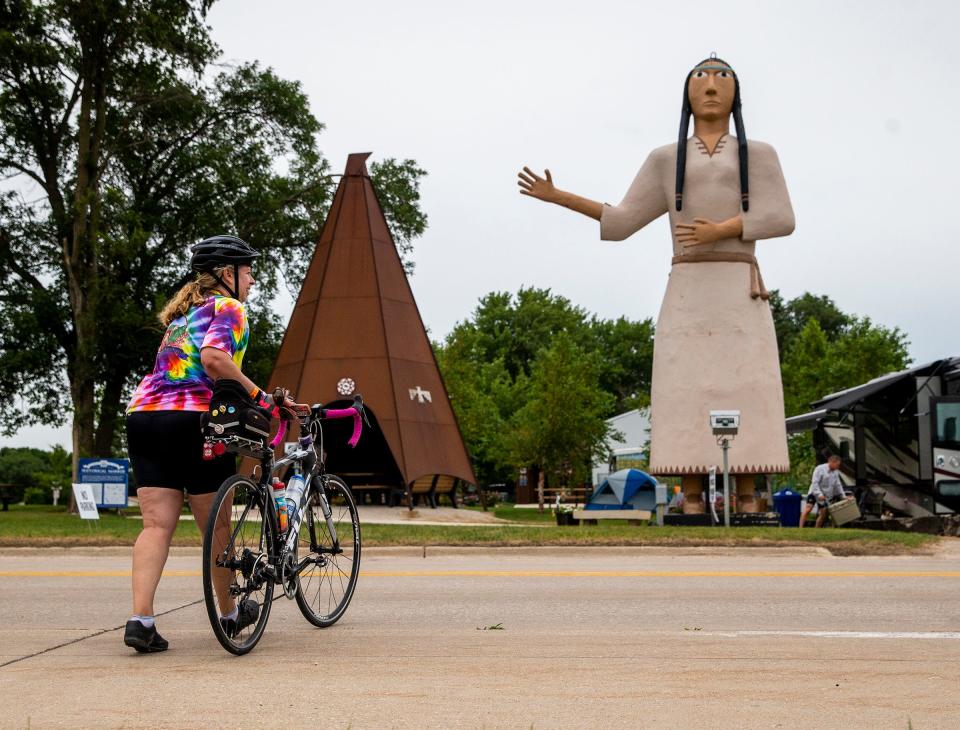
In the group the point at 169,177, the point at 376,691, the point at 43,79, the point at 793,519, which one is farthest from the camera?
the point at 169,177

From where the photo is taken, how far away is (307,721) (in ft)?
13.0

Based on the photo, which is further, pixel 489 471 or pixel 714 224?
pixel 489 471

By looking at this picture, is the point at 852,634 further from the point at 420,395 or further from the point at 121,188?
the point at 121,188

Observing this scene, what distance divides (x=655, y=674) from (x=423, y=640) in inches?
57.8

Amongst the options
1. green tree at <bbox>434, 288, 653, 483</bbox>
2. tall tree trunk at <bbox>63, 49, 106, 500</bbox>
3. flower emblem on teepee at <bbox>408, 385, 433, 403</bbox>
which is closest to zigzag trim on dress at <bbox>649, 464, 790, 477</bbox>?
flower emblem on teepee at <bbox>408, 385, 433, 403</bbox>

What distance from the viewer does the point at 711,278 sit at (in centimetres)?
1994

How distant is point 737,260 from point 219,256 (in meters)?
15.2

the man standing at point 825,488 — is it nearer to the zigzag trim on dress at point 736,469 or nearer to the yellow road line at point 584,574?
the zigzag trim on dress at point 736,469

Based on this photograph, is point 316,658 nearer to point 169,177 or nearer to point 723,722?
point 723,722

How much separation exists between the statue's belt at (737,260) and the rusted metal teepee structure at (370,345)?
8094 mm

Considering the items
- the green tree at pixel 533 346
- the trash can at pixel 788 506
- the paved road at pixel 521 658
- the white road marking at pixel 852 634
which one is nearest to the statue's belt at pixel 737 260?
the trash can at pixel 788 506

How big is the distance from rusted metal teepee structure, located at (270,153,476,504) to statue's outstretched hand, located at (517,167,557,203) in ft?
23.3

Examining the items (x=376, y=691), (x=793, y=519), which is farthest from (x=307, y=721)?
(x=793, y=519)

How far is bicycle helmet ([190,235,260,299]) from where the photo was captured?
18.7 ft
